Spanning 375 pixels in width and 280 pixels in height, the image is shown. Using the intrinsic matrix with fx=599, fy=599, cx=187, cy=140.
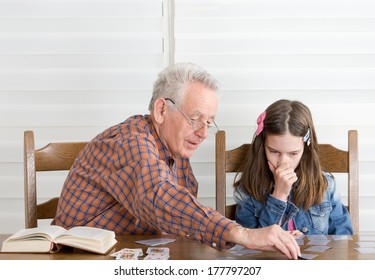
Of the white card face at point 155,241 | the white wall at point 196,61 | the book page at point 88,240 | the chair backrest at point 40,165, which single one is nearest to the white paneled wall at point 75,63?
the white wall at point 196,61

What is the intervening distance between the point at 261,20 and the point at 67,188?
1.38m

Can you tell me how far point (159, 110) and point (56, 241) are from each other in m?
0.70

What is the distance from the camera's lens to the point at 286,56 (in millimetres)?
3057

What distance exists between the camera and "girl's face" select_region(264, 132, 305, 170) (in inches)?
99.2

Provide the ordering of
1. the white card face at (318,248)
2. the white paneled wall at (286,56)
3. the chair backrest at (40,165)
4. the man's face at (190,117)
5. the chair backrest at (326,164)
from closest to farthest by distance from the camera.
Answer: the white card face at (318,248)
the man's face at (190,117)
the chair backrest at (40,165)
the chair backrest at (326,164)
the white paneled wall at (286,56)

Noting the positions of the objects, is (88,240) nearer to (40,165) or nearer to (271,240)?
(271,240)

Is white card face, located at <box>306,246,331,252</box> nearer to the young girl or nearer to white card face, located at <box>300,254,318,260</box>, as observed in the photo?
white card face, located at <box>300,254,318,260</box>

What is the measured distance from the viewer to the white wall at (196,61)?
10.00 feet

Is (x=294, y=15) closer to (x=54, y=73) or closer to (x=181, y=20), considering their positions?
(x=181, y=20)

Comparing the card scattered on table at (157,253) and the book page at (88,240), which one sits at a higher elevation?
the book page at (88,240)

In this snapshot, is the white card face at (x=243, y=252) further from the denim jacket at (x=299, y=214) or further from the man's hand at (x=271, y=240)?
the denim jacket at (x=299, y=214)

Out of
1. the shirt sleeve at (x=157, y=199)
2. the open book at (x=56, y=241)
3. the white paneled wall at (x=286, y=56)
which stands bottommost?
the open book at (x=56, y=241)

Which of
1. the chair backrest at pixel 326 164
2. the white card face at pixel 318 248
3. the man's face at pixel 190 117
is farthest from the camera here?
the chair backrest at pixel 326 164

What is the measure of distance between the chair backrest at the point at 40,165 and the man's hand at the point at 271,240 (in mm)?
1081
